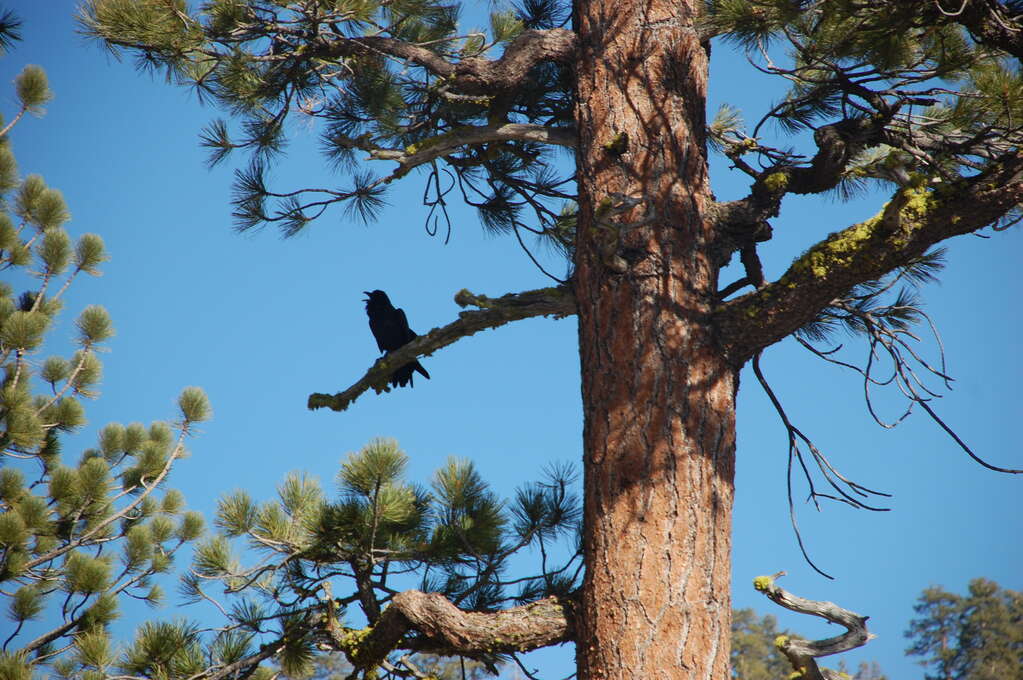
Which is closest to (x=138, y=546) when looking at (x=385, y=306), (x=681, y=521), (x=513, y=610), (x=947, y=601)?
(x=385, y=306)

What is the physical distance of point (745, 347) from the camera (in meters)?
3.19

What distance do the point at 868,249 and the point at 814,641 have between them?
4.57 feet

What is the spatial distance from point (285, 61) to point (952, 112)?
10.9 feet

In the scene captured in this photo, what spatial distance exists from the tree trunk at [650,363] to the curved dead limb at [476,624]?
0.13 m

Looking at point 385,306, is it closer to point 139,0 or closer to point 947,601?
point 139,0

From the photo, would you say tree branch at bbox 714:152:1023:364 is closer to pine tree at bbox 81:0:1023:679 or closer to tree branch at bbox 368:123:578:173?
pine tree at bbox 81:0:1023:679

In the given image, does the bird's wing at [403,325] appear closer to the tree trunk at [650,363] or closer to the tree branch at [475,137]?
the tree branch at [475,137]

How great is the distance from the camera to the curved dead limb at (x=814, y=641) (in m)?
2.72

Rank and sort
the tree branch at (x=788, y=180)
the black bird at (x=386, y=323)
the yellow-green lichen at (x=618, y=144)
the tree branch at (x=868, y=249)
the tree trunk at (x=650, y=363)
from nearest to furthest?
the tree branch at (x=868, y=249)
the tree trunk at (x=650, y=363)
the tree branch at (x=788, y=180)
the yellow-green lichen at (x=618, y=144)
the black bird at (x=386, y=323)

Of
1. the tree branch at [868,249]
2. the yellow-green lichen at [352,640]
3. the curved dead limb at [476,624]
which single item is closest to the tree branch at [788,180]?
the tree branch at [868,249]

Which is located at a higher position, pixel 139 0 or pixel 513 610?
pixel 139 0

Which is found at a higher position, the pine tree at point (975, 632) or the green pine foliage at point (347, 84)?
the pine tree at point (975, 632)

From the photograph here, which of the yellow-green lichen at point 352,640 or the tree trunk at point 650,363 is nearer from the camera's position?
the tree trunk at point 650,363

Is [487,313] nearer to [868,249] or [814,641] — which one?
[868,249]
